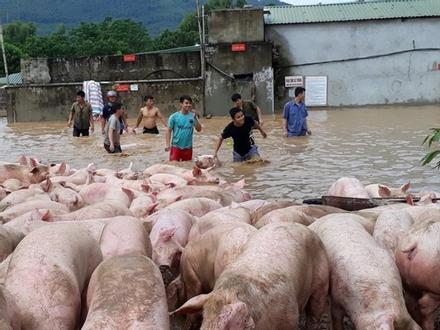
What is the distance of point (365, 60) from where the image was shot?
89.3ft

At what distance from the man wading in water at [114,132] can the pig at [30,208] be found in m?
7.35

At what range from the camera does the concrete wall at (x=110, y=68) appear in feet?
90.0

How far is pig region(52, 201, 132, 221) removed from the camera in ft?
21.1

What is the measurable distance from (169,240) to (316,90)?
22.6 metres

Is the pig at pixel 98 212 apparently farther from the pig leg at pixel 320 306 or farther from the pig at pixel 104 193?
the pig leg at pixel 320 306

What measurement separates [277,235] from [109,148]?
11333 millimetres

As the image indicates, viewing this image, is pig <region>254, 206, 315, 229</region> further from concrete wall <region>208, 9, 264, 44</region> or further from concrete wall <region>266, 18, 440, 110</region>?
concrete wall <region>266, 18, 440, 110</region>

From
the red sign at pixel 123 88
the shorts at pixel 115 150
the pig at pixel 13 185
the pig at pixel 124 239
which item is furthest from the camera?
the red sign at pixel 123 88

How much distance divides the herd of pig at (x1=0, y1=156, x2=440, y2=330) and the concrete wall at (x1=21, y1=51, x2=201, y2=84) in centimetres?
2171

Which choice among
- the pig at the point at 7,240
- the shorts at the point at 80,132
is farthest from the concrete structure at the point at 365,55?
the pig at the point at 7,240

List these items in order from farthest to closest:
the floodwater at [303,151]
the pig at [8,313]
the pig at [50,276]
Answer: the floodwater at [303,151] < the pig at [50,276] < the pig at [8,313]

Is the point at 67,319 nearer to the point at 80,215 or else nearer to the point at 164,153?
the point at 80,215

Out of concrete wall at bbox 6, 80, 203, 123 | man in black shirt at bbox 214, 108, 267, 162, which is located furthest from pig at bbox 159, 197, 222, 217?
concrete wall at bbox 6, 80, 203, 123

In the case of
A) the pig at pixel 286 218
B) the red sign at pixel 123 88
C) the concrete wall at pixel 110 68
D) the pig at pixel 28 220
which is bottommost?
the pig at pixel 28 220
